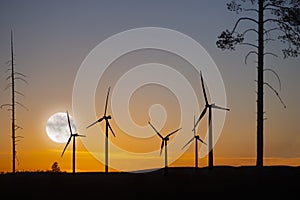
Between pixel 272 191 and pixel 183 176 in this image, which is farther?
pixel 183 176

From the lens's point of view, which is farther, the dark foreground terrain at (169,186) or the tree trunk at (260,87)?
the dark foreground terrain at (169,186)

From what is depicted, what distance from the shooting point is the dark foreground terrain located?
57.3m

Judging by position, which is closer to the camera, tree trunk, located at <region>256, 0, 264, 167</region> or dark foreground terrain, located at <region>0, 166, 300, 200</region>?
tree trunk, located at <region>256, 0, 264, 167</region>

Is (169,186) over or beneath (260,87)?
beneath

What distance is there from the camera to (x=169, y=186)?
6488 cm

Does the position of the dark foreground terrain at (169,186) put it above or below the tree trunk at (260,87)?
below

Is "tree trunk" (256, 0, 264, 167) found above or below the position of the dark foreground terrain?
above

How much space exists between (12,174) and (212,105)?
27.6 m

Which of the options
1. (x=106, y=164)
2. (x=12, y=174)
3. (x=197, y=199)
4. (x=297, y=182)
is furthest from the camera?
(x=106, y=164)

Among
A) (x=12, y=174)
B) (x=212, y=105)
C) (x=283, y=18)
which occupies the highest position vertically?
(x=283, y=18)

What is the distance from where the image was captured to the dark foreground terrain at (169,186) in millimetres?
57281

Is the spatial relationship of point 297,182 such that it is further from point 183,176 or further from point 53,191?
point 53,191

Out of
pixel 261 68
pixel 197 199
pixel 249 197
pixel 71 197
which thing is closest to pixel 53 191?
pixel 71 197

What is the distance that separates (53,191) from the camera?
67.0m
